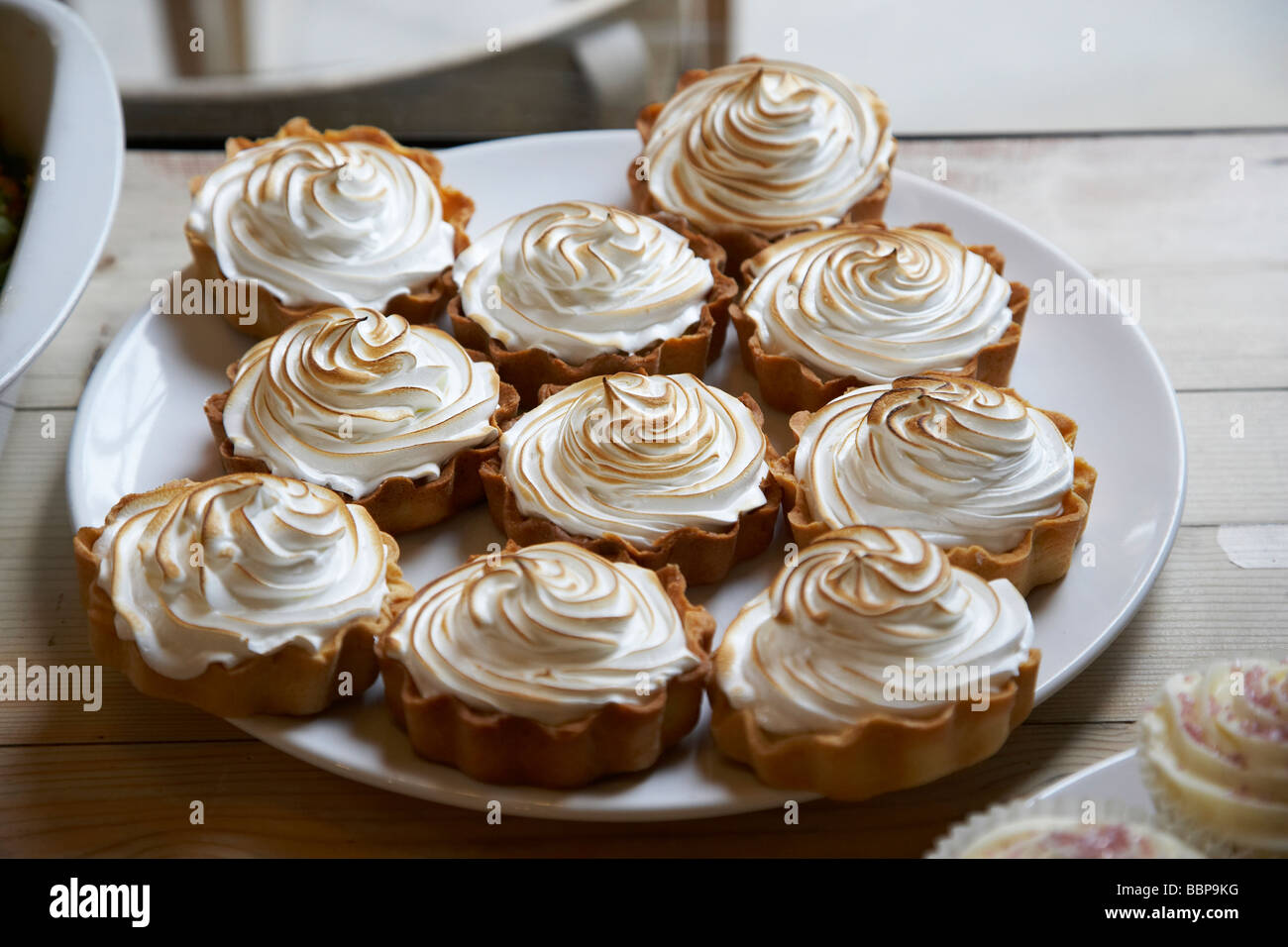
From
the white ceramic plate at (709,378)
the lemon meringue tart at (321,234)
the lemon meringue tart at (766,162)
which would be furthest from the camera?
the lemon meringue tart at (766,162)

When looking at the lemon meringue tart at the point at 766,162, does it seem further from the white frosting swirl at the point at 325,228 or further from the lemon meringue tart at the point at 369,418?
the lemon meringue tart at the point at 369,418

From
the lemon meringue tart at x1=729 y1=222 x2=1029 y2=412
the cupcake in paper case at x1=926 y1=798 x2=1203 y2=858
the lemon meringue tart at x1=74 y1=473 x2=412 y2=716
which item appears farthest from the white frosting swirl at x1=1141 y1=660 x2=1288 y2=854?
the lemon meringue tart at x1=74 y1=473 x2=412 y2=716

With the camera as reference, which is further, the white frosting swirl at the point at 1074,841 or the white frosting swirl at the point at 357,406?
the white frosting swirl at the point at 357,406

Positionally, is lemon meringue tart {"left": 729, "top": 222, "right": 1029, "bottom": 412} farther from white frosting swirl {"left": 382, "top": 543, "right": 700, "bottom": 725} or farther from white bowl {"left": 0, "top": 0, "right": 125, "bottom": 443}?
white bowl {"left": 0, "top": 0, "right": 125, "bottom": 443}

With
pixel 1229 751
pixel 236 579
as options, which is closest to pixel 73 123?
pixel 236 579

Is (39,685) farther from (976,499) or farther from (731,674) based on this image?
(976,499)

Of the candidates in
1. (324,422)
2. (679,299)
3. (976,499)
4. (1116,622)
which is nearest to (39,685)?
(324,422)

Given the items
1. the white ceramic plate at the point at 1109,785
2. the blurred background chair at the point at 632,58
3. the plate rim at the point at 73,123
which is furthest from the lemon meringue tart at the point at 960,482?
the blurred background chair at the point at 632,58
